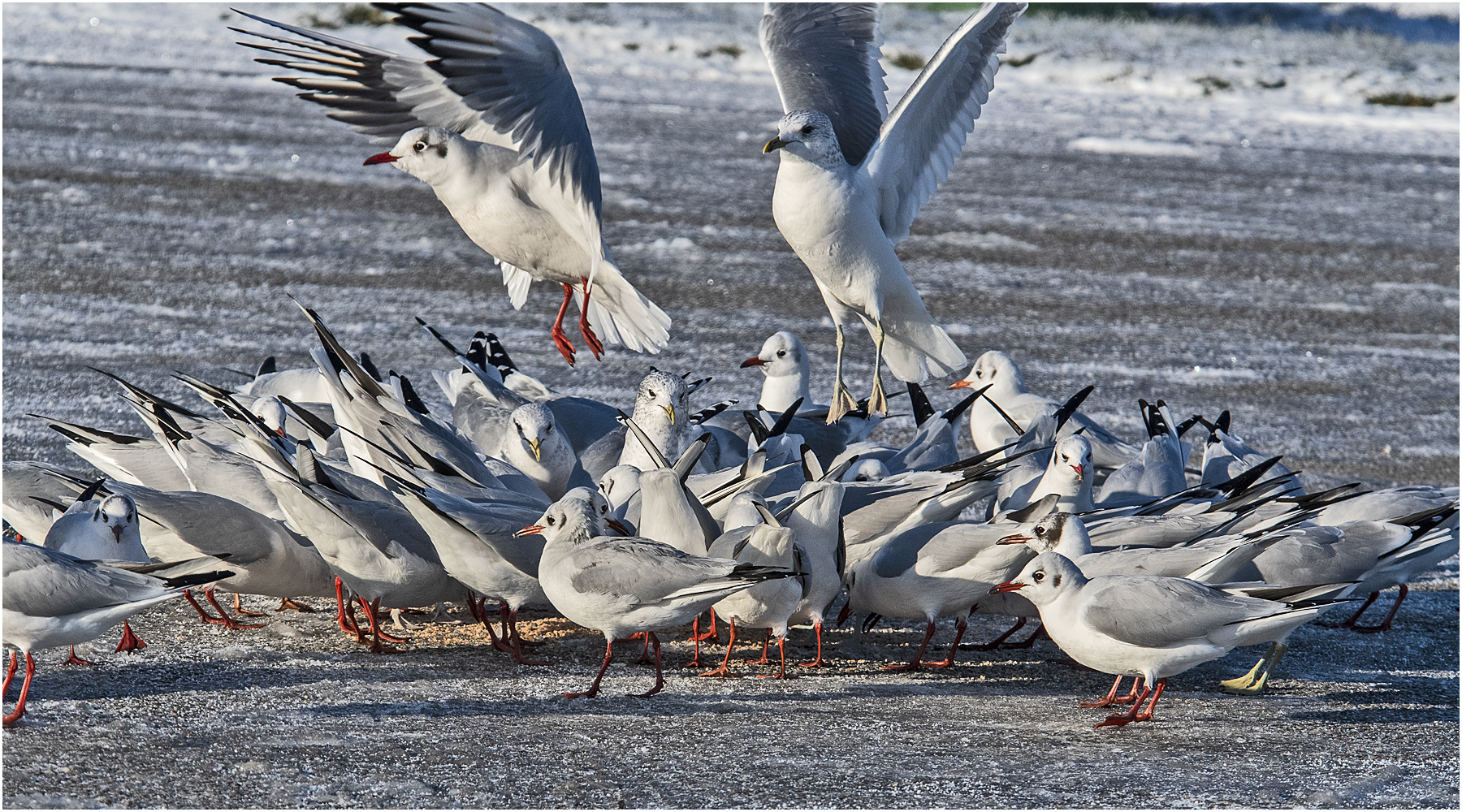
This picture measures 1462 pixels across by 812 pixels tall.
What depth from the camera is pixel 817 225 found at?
5.70m

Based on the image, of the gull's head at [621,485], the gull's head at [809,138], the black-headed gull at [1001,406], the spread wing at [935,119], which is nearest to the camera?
the gull's head at [621,485]

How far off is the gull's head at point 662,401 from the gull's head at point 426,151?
1326 millimetres

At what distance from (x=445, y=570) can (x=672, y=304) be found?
4871 mm

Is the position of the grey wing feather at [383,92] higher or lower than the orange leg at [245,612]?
higher

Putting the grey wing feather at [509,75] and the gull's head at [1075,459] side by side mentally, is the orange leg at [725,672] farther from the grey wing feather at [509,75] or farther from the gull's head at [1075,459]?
the grey wing feather at [509,75]

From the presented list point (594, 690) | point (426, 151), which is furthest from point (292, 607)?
point (426, 151)

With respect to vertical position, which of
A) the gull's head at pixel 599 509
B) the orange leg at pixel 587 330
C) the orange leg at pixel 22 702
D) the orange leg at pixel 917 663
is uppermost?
the orange leg at pixel 587 330

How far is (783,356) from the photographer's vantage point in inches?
250

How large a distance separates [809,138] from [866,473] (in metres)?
1.37

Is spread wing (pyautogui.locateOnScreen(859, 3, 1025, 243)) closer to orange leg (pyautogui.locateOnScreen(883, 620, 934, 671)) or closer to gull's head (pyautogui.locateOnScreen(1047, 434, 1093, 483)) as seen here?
gull's head (pyautogui.locateOnScreen(1047, 434, 1093, 483))

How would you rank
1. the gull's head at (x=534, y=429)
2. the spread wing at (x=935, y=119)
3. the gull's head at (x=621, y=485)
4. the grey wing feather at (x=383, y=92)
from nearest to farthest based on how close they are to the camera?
the gull's head at (x=621, y=485) → the gull's head at (x=534, y=429) → the spread wing at (x=935, y=119) → the grey wing feather at (x=383, y=92)

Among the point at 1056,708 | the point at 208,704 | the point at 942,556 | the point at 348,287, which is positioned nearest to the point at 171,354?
the point at 348,287

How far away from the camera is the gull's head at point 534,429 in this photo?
4.98m

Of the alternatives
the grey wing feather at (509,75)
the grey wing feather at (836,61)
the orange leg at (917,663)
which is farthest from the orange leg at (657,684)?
the grey wing feather at (836,61)
